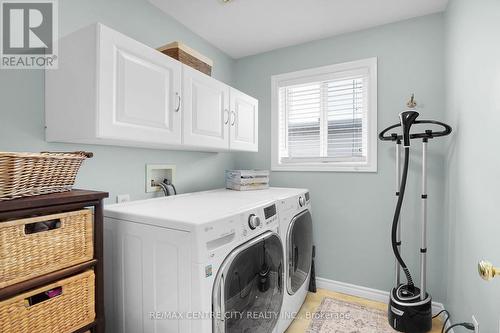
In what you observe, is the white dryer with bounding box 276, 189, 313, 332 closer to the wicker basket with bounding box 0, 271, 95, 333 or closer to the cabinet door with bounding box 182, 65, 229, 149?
the cabinet door with bounding box 182, 65, 229, 149

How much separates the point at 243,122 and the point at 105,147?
1105mm

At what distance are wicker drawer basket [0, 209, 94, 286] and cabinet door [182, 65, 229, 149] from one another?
788mm

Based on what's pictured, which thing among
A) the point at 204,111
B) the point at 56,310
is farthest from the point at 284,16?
the point at 56,310

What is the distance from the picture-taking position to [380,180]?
7.40 ft

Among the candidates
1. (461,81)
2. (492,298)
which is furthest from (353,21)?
(492,298)

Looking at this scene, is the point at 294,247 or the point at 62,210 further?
the point at 294,247

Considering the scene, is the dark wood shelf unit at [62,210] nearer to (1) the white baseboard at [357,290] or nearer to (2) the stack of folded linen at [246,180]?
(2) the stack of folded linen at [246,180]

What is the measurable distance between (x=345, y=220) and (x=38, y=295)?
2190 mm

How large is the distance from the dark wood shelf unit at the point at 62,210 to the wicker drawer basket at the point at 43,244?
20 millimetres

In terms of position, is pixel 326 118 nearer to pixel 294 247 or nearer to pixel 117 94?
pixel 294 247


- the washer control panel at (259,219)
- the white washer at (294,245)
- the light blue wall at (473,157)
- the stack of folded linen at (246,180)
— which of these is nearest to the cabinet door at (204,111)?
the stack of folded linen at (246,180)

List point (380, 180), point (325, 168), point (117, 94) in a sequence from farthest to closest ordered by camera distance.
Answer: point (325, 168), point (380, 180), point (117, 94)

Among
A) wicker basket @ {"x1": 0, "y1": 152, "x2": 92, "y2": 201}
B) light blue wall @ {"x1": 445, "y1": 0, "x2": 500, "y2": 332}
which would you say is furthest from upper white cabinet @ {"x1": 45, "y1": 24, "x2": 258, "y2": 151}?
light blue wall @ {"x1": 445, "y1": 0, "x2": 500, "y2": 332}

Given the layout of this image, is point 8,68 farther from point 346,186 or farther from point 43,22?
point 346,186
